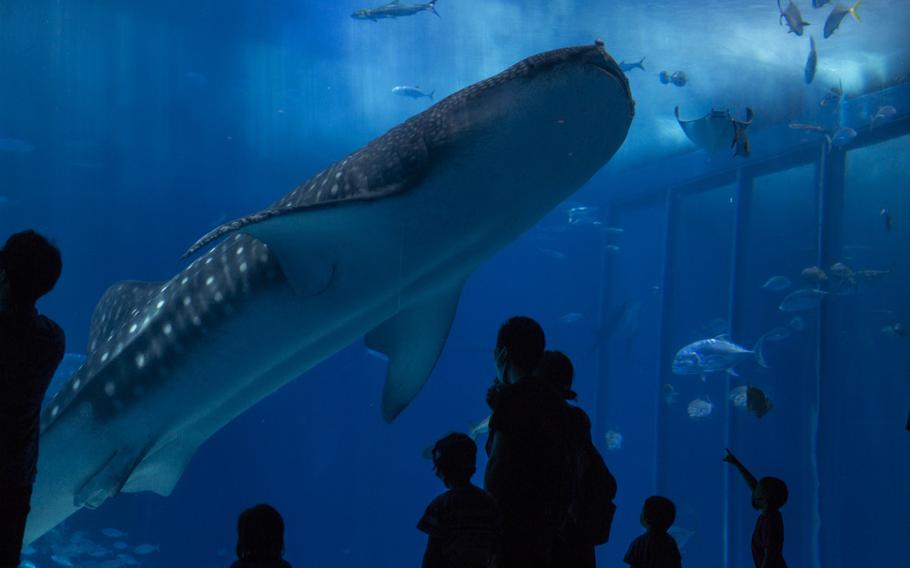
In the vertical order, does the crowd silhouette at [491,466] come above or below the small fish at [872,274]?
below

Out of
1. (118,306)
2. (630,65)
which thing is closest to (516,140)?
(118,306)

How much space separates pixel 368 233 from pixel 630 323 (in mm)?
16870

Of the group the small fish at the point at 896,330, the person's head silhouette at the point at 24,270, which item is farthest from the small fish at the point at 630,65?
the person's head silhouette at the point at 24,270

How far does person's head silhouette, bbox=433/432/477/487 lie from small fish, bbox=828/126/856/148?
11061mm

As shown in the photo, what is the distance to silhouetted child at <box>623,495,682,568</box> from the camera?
8.31 ft

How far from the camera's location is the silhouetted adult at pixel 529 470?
199 centimetres

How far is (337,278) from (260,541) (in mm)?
1331

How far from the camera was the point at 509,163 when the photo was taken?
105 inches

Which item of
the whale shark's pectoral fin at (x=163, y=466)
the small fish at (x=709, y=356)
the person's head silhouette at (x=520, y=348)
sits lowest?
the whale shark's pectoral fin at (x=163, y=466)

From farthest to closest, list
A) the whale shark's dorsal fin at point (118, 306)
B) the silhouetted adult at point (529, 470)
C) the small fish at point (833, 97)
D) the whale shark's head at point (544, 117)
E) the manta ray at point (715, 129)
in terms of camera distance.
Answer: the small fish at point (833, 97) → the manta ray at point (715, 129) → the whale shark's dorsal fin at point (118, 306) → the whale shark's head at point (544, 117) → the silhouetted adult at point (529, 470)

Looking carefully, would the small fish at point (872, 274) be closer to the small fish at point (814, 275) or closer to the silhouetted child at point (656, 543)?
the small fish at point (814, 275)

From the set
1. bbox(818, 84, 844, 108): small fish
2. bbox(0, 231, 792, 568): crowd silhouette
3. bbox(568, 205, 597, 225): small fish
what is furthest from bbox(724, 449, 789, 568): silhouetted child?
bbox(568, 205, 597, 225): small fish

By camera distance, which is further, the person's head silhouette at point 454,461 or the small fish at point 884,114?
the small fish at point 884,114

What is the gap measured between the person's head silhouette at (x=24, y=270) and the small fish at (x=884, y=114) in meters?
11.7
